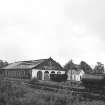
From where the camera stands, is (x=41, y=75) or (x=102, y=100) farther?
(x=41, y=75)

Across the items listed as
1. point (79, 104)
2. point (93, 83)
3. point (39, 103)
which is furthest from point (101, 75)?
point (39, 103)

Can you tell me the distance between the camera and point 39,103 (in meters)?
12.2

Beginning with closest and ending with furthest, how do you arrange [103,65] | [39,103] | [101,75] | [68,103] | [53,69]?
[39,103], [68,103], [101,75], [53,69], [103,65]

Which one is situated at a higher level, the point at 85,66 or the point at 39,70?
the point at 85,66

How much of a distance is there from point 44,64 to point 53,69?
2.94m

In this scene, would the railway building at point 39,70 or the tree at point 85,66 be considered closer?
the railway building at point 39,70

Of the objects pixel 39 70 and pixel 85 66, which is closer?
pixel 39 70

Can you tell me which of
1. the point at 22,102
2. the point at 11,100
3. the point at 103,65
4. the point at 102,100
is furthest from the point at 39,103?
the point at 103,65

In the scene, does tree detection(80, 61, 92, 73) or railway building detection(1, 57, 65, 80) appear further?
tree detection(80, 61, 92, 73)

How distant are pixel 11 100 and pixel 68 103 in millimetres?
3821

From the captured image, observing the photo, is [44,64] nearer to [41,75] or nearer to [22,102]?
[41,75]

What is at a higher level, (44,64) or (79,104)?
(44,64)

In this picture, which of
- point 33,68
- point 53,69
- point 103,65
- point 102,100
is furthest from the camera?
point 103,65

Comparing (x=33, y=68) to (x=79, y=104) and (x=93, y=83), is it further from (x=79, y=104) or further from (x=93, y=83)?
(x=79, y=104)
